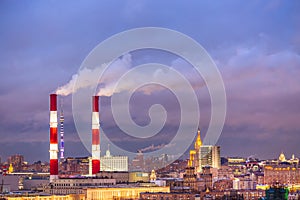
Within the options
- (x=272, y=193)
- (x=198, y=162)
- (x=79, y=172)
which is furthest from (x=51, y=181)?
(x=198, y=162)

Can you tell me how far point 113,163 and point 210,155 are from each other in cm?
2124

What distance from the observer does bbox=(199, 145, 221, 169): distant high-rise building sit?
4122 inches

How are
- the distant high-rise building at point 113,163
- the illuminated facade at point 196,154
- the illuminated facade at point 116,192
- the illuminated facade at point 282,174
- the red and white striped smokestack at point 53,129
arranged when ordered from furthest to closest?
the illuminated facade at point 196,154 → the distant high-rise building at point 113,163 → the illuminated facade at point 282,174 → the red and white striped smokestack at point 53,129 → the illuminated facade at point 116,192

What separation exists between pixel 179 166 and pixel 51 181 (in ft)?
169

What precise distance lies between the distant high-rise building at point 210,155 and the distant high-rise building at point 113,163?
1545cm

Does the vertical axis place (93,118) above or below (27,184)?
above

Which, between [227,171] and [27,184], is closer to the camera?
[27,184]

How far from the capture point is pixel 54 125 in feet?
175

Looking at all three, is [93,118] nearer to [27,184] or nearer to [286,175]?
[27,184]

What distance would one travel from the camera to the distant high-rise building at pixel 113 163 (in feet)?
286

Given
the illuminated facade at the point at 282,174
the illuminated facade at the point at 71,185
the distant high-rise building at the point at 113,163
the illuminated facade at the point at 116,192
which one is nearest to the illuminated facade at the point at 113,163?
the distant high-rise building at the point at 113,163

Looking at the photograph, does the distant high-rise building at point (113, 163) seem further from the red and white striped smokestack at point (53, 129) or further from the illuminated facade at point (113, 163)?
the red and white striped smokestack at point (53, 129)

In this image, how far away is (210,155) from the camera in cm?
10606

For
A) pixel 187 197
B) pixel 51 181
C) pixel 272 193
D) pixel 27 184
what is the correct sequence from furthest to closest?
1. pixel 27 184
2. pixel 51 181
3. pixel 187 197
4. pixel 272 193
